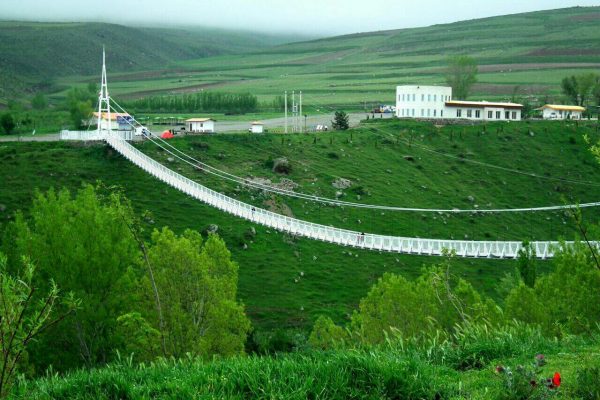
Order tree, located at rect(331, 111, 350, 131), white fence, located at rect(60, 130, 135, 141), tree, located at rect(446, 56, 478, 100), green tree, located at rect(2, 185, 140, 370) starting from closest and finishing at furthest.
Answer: green tree, located at rect(2, 185, 140, 370) → white fence, located at rect(60, 130, 135, 141) → tree, located at rect(331, 111, 350, 131) → tree, located at rect(446, 56, 478, 100)

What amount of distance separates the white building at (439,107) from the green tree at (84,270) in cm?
5138

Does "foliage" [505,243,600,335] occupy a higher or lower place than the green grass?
lower

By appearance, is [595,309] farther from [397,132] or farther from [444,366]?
[397,132]

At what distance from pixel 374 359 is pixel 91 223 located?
14108 mm

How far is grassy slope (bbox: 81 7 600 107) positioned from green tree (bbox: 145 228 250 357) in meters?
82.8

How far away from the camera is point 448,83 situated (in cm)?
9400

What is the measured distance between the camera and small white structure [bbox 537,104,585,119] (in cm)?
7769

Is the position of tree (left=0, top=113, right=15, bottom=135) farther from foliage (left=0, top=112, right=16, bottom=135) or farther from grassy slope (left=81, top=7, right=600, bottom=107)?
grassy slope (left=81, top=7, right=600, bottom=107)

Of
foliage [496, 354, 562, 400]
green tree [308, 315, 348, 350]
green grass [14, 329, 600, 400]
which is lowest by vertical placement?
green tree [308, 315, 348, 350]

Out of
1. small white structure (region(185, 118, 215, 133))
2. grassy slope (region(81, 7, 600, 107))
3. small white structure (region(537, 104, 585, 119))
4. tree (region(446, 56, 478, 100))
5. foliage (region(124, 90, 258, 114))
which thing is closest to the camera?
small white structure (region(185, 118, 215, 133))

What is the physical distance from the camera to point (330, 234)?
38.2 m

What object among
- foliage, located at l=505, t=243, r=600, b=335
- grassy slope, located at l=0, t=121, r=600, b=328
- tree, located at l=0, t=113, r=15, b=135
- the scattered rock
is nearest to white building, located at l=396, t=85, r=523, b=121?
grassy slope, located at l=0, t=121, r=600, b=328

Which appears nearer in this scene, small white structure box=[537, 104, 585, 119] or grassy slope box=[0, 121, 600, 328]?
grassy slope box=[0, 121, 600, 328]

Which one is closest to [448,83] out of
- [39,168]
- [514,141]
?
[514,141]
